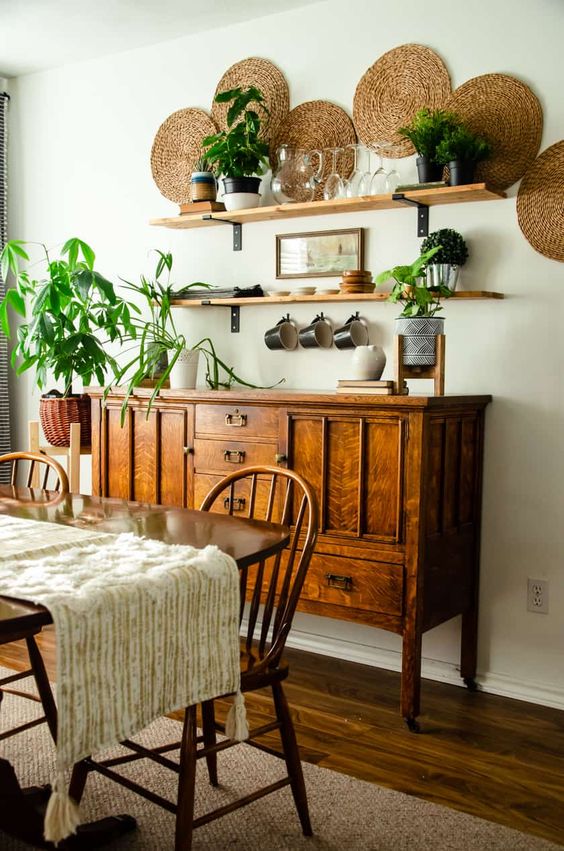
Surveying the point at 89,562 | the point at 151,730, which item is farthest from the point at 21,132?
the point at 89,562

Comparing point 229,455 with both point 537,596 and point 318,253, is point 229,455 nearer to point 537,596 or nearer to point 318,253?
point 318,253

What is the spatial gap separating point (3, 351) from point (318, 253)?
1.88m

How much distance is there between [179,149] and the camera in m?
3.84

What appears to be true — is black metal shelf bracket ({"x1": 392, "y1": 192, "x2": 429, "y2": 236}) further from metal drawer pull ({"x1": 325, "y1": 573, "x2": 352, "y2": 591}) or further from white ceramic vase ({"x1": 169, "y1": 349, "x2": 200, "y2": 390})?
metal drawer pull ({"x1": 325, "y1": 573, "x2": 352, "y2": 591})

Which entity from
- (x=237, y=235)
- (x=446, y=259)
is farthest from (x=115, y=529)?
(x=237, y=235)

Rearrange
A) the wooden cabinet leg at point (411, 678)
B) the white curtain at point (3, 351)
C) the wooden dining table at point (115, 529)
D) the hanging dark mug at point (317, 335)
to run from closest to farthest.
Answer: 1. the wooden dining table at point (115, 529)
2. the wooden cabinet leg at point (411, 678)
3. the hanging dark mug at point (317, 335)
4. the white curtain at point (3, 351)

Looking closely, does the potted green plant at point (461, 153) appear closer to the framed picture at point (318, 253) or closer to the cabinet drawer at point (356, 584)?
the framed picture at point (318, 253)

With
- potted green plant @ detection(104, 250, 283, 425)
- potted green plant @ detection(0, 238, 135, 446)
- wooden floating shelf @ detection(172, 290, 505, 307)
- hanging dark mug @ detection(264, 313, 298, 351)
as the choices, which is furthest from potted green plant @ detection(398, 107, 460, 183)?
potted green plant @ detection(0, 238, 135, 446)

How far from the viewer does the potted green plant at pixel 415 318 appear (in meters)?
2.89

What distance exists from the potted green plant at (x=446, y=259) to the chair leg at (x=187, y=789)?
72.3 inches

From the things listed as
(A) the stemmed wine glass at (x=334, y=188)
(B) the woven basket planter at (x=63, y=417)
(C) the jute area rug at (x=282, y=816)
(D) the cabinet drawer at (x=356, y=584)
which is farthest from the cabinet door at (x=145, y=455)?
(C) the jute area rug at (x=282, y=816)

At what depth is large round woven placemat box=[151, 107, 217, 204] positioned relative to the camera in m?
3.78

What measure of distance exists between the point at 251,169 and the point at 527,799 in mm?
2452

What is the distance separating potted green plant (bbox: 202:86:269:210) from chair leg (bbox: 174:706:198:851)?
226 centimetres
